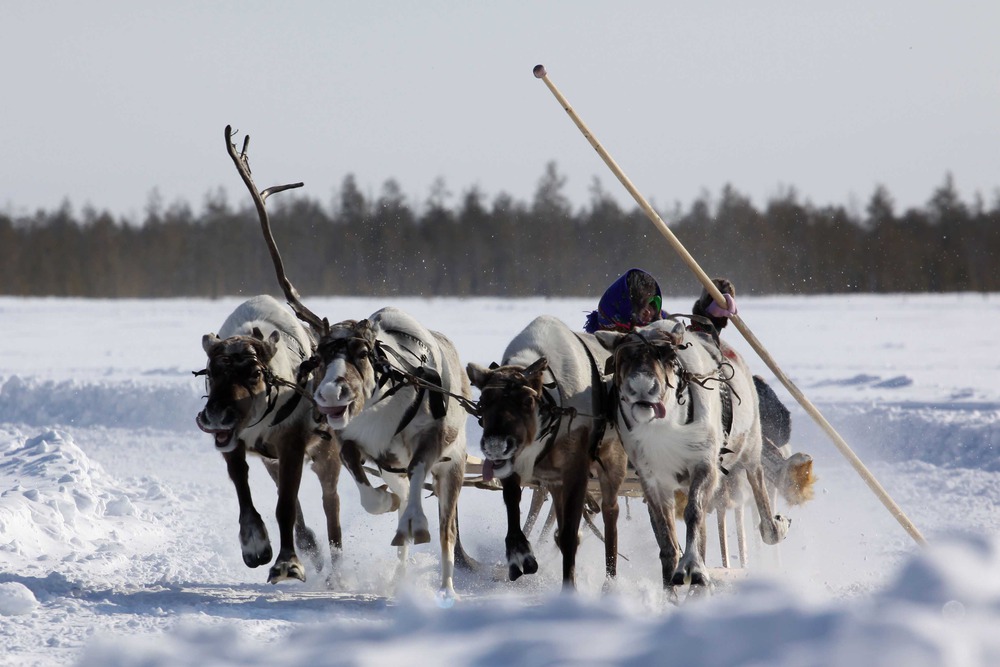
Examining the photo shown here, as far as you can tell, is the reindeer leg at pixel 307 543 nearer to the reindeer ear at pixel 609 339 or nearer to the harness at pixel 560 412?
the harness at pixel 560 412

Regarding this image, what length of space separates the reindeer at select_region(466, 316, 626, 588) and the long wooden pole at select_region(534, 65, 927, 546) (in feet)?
3.67

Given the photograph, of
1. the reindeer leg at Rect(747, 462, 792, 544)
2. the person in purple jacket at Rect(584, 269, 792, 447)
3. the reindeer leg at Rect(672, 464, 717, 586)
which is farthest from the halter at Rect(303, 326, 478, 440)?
the reindeer leg at Rect(747, 462, 792, 544)

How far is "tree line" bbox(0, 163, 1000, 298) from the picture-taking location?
50.2m

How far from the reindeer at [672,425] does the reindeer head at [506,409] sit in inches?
17.0

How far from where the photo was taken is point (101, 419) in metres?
15.2

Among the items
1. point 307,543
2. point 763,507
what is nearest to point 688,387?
point 763,507

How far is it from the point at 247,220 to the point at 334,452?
2228 inches

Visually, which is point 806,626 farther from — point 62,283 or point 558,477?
point 62,283

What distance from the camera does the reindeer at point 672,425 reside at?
588cm

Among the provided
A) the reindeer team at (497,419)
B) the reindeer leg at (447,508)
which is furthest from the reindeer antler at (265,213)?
the reindeer leg at (447,508)

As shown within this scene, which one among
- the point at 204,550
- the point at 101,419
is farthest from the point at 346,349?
the point at 101,419

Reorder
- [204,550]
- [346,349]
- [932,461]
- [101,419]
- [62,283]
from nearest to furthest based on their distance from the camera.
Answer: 1. [346,349]
2. [204,550]
3. [932,461]
4. [101,419]
5. [62,283]

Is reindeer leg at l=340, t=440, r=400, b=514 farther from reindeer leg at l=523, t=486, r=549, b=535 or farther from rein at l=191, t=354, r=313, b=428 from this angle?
reindeer leg at l=523, t=486, r=549, b=535

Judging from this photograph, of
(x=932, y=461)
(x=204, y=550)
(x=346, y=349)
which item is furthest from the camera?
(x=932, y=461)
